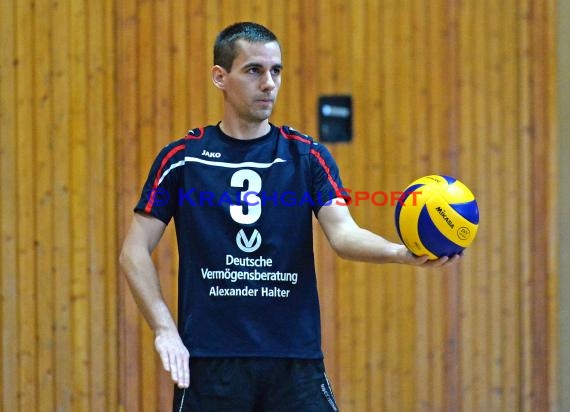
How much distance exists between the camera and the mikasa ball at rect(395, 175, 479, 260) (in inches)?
117

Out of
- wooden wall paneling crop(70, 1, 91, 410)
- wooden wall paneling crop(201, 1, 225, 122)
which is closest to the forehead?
wooden wall paneling crop(201, 1, 225, 122)

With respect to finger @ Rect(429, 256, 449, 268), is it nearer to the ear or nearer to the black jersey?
the black jersey

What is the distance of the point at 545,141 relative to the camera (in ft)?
19.0

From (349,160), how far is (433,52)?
0.90 m

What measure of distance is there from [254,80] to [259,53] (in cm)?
11

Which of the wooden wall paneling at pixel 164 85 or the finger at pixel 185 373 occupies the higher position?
the wooden wall paneling at pixel 164 85

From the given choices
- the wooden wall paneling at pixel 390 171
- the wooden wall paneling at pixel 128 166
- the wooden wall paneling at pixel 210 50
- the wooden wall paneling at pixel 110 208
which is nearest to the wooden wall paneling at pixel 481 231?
the wooden wall paneling at pixel 390 171

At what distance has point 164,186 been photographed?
347 centimetres

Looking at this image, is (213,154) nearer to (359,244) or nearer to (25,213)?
(359,244)

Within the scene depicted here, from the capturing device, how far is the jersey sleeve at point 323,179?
348 cm

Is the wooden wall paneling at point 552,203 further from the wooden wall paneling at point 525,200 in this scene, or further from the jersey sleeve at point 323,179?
the jersey sleeve at point 323,179

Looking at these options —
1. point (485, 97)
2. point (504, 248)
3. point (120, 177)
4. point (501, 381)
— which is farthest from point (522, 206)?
point (120, 177)

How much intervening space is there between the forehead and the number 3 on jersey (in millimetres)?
434

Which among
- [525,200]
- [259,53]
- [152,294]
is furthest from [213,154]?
[525,200]
